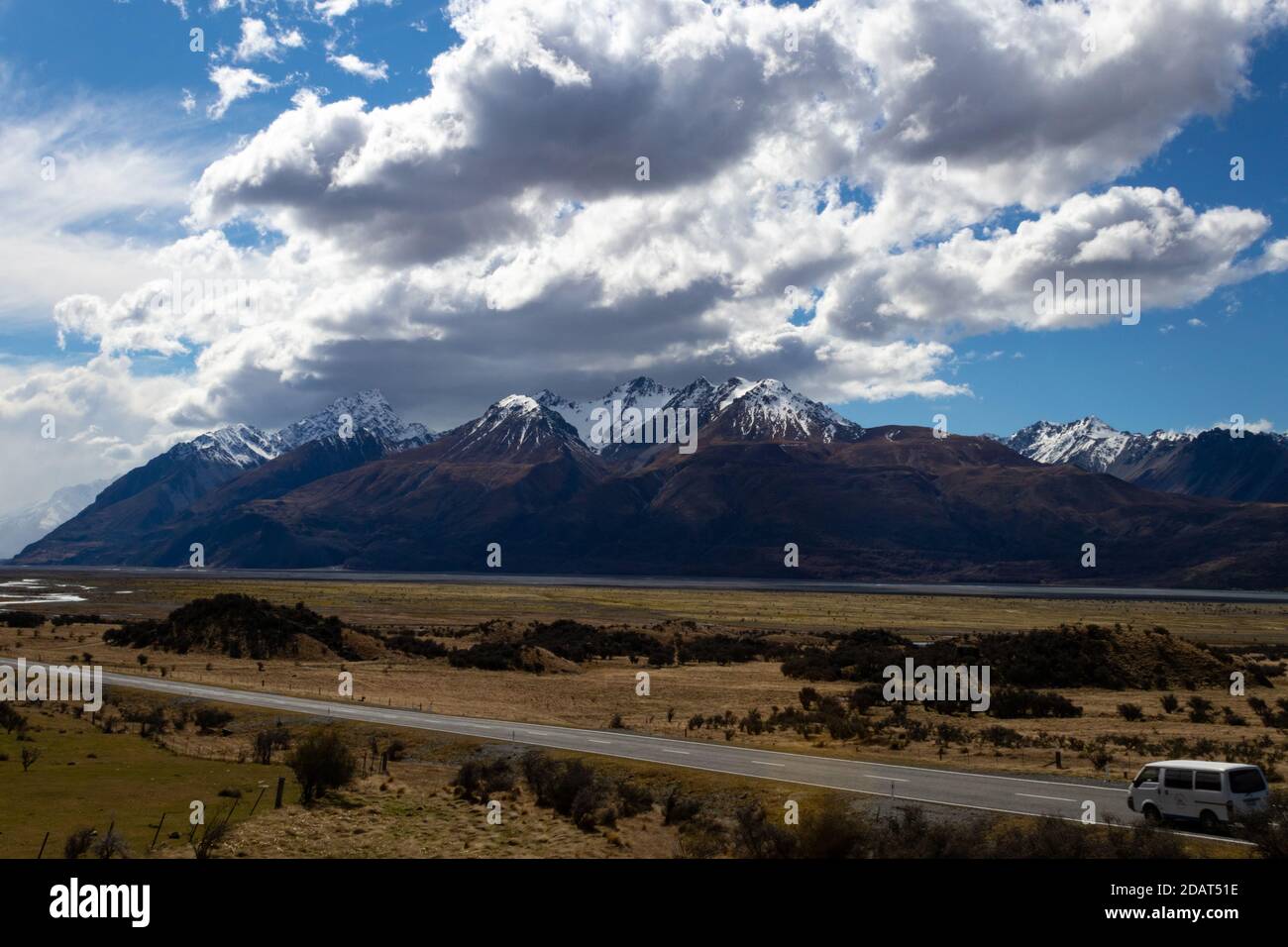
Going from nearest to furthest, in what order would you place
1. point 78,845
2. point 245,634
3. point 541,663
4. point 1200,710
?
point 78,845 → point 1200,710 → point 541,663 → point 245,634

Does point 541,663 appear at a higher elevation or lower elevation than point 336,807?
lower

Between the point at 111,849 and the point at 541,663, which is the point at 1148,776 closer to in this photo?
the point at 111,849

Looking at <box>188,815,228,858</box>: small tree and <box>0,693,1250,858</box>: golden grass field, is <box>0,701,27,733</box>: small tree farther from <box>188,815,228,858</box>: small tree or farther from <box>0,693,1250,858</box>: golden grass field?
<box>188,815,228,858</box>: small tree

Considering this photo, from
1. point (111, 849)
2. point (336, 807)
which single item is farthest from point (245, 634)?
point (111, 849)
